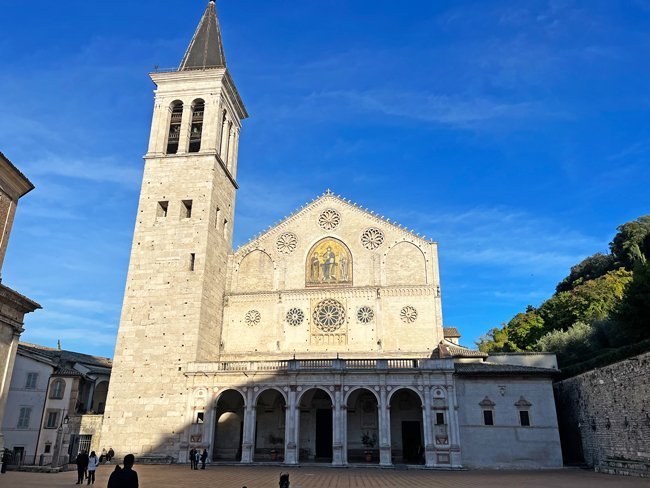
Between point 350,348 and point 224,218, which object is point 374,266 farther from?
point 224,218

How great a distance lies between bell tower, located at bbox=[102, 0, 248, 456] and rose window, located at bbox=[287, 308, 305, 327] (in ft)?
15.7

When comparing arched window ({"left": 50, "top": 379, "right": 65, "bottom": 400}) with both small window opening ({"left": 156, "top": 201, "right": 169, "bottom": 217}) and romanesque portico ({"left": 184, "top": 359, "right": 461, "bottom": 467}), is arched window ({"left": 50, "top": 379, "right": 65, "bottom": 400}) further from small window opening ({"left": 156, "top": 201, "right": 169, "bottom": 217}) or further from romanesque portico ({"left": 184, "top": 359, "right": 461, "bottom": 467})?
small window opening ({"left": 156, "top": 201, "right": 169, "bottom": 217})

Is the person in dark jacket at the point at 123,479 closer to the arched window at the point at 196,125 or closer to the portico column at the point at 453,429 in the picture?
the portico column at the point at 453,429

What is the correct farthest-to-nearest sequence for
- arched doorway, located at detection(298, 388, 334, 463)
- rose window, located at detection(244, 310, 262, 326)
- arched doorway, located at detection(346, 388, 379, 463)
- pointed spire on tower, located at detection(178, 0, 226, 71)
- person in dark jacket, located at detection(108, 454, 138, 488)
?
pointed spire on tower, located at detection(178, 0, 226, 71) → rose window, located at detection(244, 310, 262, 326) → arched doorway, located at detection(298, 388, 334, 463) → arched doorway, located at detection(346, 388, 379, 463) → person in dark jacket, located at detection(108, 454, 138, 488)

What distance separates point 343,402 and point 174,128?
23771mm

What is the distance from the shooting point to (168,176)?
35.0 meters

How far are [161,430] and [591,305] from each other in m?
36.4

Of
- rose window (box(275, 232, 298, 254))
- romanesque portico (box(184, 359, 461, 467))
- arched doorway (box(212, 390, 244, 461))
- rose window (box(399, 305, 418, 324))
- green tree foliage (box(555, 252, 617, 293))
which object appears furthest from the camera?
green tree foliage (box(555, 252, 617, 293))

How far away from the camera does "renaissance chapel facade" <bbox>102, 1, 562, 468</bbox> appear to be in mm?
26891

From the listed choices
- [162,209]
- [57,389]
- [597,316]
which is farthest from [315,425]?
[597,316]

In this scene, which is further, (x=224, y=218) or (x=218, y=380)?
(x=224, y=218)

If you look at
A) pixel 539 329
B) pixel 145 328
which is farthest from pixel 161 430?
pixel 539 329

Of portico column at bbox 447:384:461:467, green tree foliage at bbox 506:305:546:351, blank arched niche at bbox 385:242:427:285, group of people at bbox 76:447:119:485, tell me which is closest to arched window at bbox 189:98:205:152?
blank arched niche at bbox 385:242:427:285

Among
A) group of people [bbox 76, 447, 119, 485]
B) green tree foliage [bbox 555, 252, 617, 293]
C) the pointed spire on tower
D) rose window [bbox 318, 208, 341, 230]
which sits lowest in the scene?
group of people [bbox 76, 447, 119, 485]
